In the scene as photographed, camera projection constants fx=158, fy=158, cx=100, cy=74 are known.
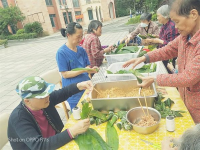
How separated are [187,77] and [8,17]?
85.5 feet

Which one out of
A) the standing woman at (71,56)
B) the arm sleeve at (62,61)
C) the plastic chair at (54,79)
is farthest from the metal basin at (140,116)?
the plastic chair at (54,79)

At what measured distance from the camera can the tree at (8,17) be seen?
2217 centimetres

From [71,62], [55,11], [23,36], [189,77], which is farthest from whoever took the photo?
[55,11]

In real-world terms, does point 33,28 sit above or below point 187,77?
above

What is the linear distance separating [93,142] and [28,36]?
24.0 metres

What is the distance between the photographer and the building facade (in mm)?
24531

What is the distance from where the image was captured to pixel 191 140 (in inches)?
29.7

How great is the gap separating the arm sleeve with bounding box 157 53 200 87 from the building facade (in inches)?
1023

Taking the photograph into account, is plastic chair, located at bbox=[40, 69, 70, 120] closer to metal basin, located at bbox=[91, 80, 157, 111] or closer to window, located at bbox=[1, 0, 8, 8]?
metal basin, located at bbox=[91, 80, 157, 111]

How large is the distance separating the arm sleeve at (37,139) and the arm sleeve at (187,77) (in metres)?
1.06

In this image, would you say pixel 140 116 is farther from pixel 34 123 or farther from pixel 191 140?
pixel 34 123

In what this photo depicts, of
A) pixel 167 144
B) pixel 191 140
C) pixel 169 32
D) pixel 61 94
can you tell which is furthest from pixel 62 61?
pixel 169 32

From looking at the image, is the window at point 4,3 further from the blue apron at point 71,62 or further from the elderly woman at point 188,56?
the elderly woman at point 188,56

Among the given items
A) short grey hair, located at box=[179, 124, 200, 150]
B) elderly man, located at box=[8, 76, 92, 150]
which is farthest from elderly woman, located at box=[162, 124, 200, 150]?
elderly man, located at box=[8, 76, 92, 150]
